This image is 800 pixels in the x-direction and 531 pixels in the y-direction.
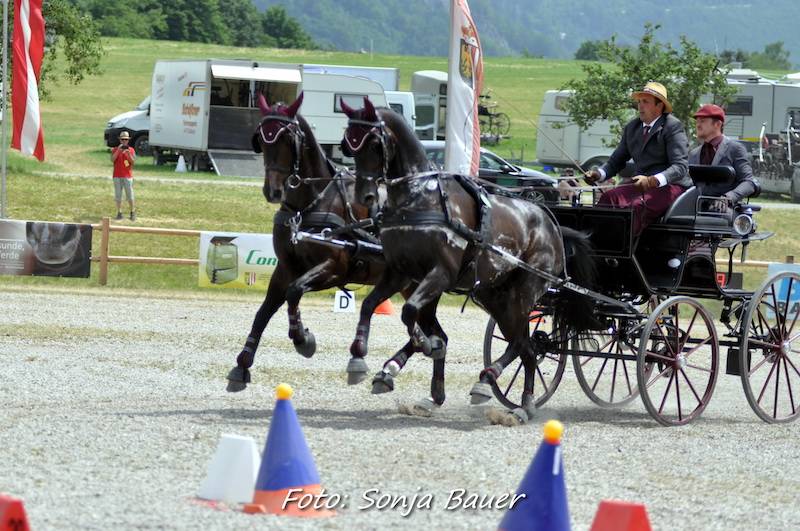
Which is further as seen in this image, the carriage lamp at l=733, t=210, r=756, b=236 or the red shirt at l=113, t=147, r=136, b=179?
the red shirt at l=113, t=147, r=136, b=179

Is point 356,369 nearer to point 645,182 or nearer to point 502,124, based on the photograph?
point 645,182

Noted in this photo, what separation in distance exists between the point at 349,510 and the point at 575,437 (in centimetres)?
293

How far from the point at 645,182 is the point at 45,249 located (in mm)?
10896

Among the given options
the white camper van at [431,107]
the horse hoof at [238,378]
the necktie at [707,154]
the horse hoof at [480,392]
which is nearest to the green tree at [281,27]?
the white camper van at [431,107]

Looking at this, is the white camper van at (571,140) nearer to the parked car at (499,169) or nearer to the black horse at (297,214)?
the parked car at (499,169)

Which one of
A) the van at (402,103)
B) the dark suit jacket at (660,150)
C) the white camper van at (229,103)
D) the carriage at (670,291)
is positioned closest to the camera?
the dark suit jacket at (660,150)

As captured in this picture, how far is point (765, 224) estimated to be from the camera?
88.5 feet

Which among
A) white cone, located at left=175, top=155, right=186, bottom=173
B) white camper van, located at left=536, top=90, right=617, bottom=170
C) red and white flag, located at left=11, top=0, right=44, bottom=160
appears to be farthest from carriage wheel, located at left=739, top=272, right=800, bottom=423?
white camper van, located at left=536, top=90, right=617, bottom=170

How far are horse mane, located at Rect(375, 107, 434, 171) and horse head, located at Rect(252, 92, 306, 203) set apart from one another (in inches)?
33.4

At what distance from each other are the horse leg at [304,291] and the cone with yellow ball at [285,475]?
3.23 metres

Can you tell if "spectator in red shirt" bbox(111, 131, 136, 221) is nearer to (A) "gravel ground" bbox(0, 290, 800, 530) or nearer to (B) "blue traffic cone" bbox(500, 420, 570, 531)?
(A) "gravel ground" bbox(0, 290, 800, 530)

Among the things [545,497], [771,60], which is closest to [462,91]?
[545,497]

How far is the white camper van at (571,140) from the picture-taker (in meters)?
36.0

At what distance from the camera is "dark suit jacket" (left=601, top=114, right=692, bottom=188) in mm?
9453
